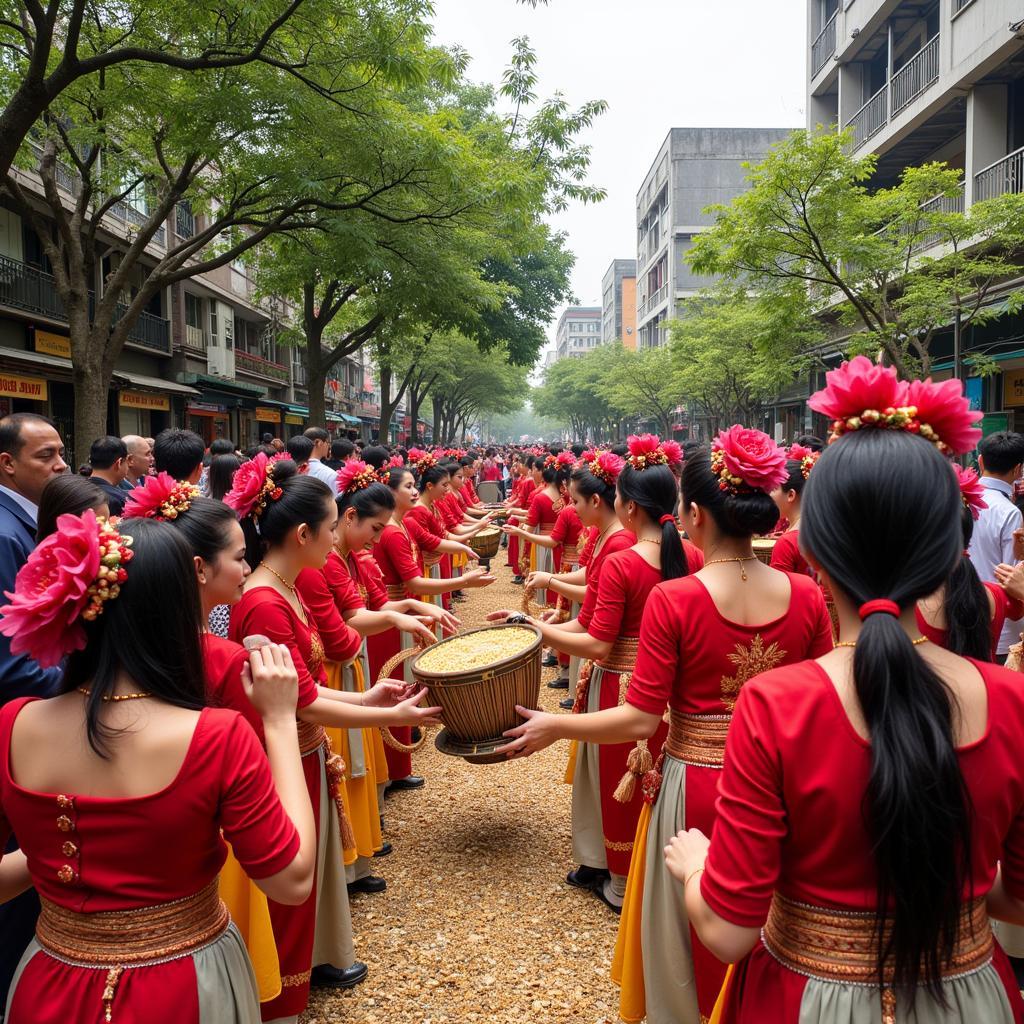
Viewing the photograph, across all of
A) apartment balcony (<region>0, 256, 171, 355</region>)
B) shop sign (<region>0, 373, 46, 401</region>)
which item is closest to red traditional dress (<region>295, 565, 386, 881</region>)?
apartment balcony (<region>0, 256, 171, 355</region>)

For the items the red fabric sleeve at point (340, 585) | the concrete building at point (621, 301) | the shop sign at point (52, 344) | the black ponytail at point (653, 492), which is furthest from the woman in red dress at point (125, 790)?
the concrete building at point (621, 301)

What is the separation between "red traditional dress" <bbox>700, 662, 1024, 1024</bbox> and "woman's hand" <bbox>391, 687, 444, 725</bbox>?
4.62 ft

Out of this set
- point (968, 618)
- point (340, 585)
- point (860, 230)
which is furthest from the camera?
point (860, 230)

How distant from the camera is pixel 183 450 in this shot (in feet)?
19.6

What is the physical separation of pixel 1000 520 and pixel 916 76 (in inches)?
666

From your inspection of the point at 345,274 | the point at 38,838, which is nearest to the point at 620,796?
the point at 38,838

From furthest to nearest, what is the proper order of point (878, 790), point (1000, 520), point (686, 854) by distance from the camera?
1. point (1000, 520)
2. point (686, 854)
3. point (878, 790)

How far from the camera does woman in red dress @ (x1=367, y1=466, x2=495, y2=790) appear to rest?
18.6 feet

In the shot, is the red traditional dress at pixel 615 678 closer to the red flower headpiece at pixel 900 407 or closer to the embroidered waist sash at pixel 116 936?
the red flower headpiece at pixel 900 407

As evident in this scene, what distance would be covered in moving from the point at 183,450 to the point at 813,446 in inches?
220

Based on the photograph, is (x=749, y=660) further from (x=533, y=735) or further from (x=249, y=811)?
(x=249, y=811)

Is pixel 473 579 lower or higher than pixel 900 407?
lower

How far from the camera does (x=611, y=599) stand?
3590mm

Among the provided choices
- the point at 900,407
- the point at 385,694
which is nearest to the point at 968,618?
the point at 900,407
